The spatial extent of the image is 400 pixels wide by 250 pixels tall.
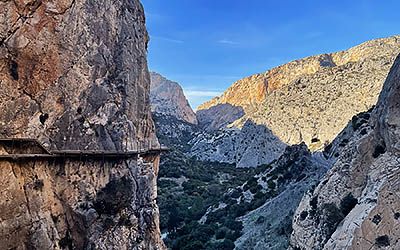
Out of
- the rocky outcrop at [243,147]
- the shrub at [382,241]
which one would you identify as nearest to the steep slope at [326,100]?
the rocky outcrop at [243,147]

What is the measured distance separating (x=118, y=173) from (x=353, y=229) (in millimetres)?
12091

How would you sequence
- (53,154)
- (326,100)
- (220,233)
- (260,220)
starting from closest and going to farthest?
(53,154)
(260,220)
(220,233)
(326,100)

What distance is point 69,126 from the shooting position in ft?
63.5

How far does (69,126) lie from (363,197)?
15.5 meters

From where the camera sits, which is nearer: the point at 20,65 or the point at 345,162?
the point at 20,65

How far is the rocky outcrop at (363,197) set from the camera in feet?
57.8

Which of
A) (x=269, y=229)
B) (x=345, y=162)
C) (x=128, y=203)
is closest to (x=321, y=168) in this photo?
(x=269, y=229)

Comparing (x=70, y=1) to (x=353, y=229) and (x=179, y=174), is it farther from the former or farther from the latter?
(x=179, y=174)

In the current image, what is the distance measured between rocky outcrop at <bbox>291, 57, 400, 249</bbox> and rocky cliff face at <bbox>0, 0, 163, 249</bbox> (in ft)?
32.4

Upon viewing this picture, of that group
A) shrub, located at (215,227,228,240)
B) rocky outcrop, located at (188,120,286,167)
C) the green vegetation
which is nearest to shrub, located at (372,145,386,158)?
the green vegetation

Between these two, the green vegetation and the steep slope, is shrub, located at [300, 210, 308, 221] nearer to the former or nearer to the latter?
the green vegetation

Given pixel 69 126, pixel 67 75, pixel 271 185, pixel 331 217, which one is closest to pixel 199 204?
pixel 271 185

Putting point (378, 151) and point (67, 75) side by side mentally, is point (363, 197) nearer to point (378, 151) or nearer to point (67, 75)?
point (378, 151)

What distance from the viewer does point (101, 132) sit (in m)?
20.4
